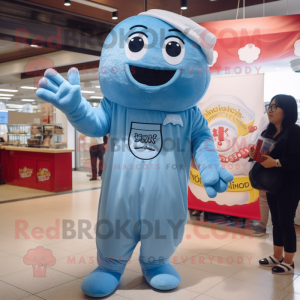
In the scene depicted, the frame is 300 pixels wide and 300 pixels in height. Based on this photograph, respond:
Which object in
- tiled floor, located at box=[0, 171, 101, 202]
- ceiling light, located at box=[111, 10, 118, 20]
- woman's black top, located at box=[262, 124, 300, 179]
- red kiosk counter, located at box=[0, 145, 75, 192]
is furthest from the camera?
red kiosk counter, located at box=[0, 145, 75, 192]

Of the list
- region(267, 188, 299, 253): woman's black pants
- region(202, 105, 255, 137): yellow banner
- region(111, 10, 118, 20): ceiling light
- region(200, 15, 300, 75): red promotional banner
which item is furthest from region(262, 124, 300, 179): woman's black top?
region(111, 10, 118, 20): ceiling light

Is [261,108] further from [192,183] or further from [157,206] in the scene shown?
[157,206]

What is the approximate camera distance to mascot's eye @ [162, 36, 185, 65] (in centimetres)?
216

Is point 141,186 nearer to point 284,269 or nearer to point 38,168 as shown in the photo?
point 284,269

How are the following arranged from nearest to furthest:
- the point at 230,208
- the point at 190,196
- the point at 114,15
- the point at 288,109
Result: the point at 288,109, the point at 230,208, the point at 190,196, the point at 114,15

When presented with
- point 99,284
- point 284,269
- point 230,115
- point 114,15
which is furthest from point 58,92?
point 114,15

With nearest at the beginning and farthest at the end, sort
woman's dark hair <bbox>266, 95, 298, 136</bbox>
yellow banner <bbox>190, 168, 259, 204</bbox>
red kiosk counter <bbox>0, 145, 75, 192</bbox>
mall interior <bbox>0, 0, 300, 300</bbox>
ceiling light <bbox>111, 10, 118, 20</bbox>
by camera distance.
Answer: mall interior <bbox>0, 0, 300, 300</bbox>
woman's dark hair <bbox>266, 95, 298, 136</bbox>
yellow banner <bbox>190, 168, 259, 204</bbox>
ceiling light <bbox>111, 10, 118, 20</bbox>
red kiosk counter <bbox>0, 145, 75, 192</bbox>

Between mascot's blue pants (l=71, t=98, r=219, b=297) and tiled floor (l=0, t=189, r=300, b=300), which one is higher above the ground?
mascot's blue pants (l=71, t=98, r=219, b=297)

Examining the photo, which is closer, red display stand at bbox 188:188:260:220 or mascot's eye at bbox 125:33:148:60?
mascot's eye at bbox 125:33:148:60

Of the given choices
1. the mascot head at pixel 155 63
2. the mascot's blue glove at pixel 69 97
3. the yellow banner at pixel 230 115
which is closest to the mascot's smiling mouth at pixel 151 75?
the mascot head at pixel 155 63

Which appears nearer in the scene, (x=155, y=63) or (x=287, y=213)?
(x=155, y=63)

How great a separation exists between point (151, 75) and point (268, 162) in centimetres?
131

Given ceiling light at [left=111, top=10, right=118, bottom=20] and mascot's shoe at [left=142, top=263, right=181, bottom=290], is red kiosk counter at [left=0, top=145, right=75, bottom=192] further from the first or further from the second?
mascot's shoe at [left=142, top=263, right=181, bottom=290]

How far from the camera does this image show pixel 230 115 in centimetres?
408
